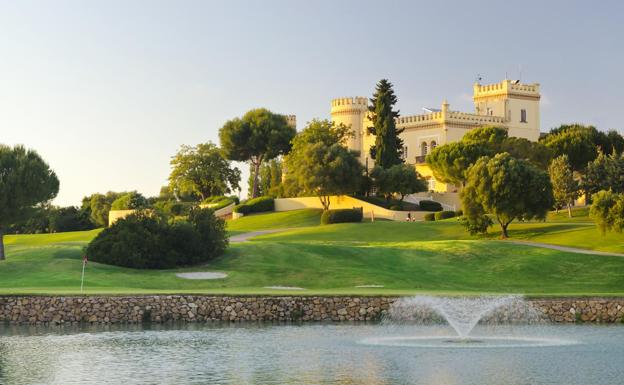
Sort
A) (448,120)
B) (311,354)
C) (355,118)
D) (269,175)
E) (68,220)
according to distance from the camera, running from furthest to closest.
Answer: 1. (269,175)
2. (355,118)
3. (68,220)
4. (448,120)
5. (311,354)

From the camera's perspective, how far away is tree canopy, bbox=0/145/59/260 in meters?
58.7

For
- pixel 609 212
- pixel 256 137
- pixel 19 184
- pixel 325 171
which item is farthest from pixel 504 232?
pixel 256 137

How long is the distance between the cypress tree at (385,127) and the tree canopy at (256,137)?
1666cm

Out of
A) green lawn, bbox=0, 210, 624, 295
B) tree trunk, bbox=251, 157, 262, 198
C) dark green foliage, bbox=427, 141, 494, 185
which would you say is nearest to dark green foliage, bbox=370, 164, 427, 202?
dark green foliage, bbox=427, 141, 494, 185

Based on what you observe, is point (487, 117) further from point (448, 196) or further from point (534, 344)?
point (534, 344)

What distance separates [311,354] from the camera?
29859 millimetres

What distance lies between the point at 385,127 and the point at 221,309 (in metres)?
71.8

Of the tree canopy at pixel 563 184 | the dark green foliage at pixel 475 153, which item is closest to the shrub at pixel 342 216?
the dark green foliage at pixel 475 153

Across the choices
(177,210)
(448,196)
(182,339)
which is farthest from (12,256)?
(448,196)

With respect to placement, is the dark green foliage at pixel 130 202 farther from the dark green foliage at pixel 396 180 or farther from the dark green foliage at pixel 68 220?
the dark green foliage at pixel 396 180

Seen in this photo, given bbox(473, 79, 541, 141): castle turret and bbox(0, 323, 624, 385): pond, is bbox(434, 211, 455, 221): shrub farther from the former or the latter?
bbox(0, 323, 624, 385): pond

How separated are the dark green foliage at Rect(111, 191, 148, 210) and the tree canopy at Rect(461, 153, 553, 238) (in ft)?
165

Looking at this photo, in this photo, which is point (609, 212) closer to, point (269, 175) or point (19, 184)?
point (19, 184)

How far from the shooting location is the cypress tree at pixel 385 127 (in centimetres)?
11019
